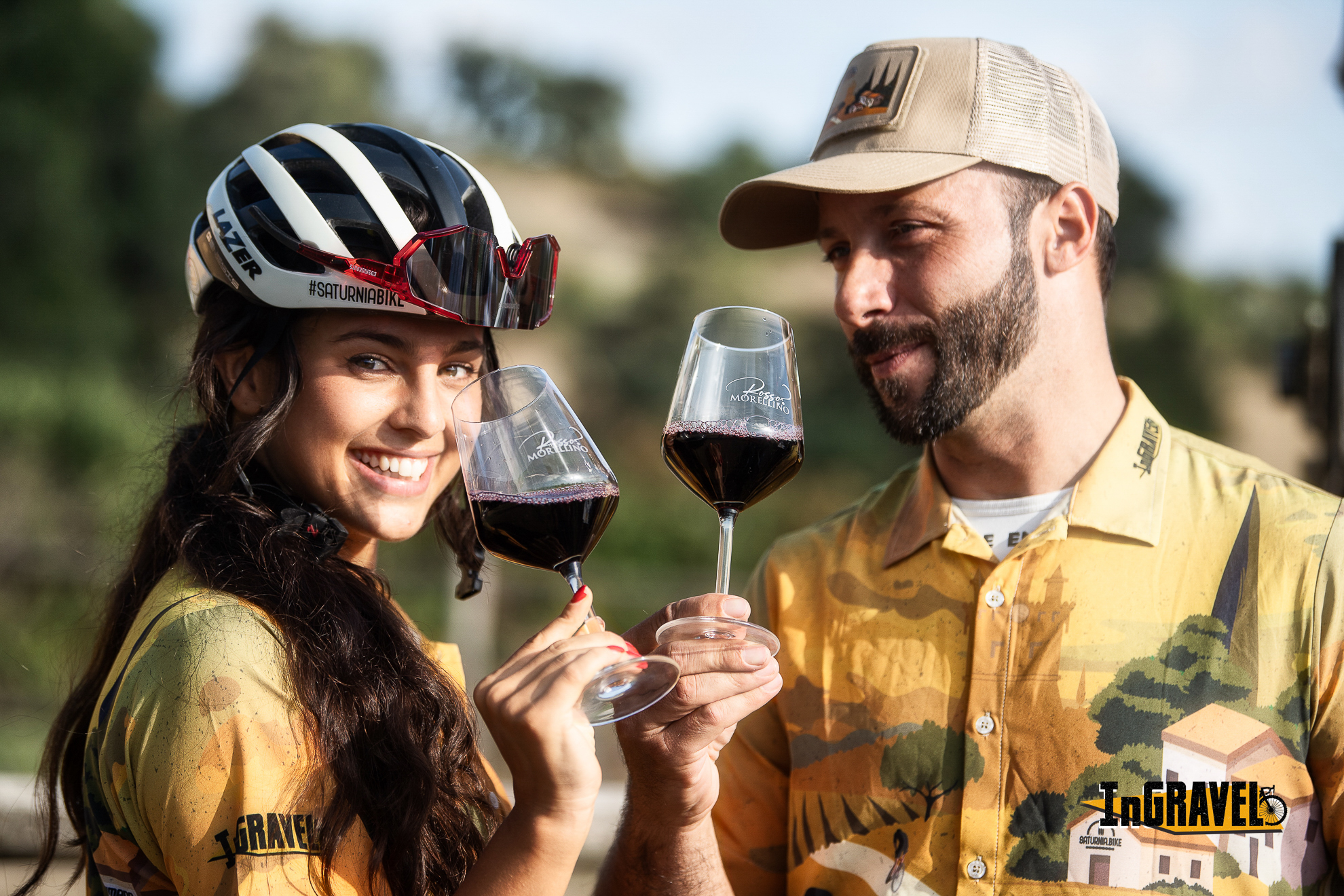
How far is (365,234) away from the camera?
2797mm

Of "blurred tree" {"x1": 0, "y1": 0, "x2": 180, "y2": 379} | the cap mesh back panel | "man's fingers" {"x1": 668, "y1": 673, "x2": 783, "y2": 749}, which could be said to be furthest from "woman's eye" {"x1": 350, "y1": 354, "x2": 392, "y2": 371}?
"blurred tree" {"x1": 0, "y1": 0, "x2": 180, "y2": 379}

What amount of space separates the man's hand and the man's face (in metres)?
0.98

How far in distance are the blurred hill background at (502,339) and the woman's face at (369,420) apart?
4.58 m

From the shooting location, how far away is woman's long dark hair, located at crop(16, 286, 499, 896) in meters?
2.36

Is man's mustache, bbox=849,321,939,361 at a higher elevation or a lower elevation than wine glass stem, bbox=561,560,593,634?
higher

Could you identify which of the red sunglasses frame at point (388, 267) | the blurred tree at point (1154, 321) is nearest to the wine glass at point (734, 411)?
the red sunglasses frame at point (388, 267)

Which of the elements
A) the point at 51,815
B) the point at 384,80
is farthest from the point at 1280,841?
the point at 384,80

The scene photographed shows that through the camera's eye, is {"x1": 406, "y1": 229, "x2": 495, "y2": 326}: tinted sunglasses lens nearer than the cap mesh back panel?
Yes

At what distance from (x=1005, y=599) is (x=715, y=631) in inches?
38.2

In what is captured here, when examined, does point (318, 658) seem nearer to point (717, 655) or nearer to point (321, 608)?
point (321, 608)

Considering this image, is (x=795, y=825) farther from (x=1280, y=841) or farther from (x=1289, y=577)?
(x=1289, y=577)

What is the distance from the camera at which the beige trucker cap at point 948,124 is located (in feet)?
10.6

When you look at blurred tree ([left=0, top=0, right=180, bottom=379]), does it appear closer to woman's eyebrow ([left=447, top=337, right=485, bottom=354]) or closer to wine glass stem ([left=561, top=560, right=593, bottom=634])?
woman's eyebrow ([left=447, top=337, right=485, bottom=354])

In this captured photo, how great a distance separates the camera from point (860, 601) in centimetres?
327
